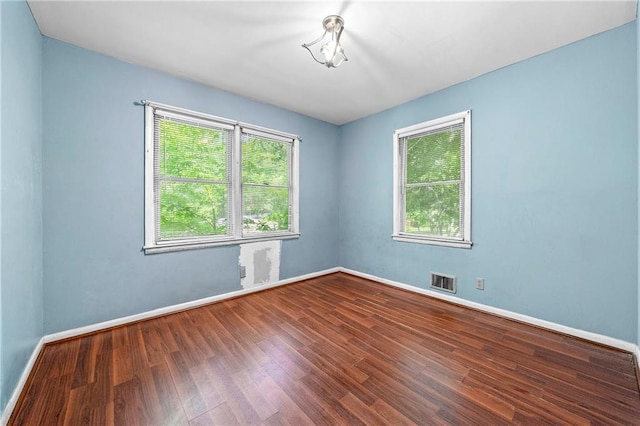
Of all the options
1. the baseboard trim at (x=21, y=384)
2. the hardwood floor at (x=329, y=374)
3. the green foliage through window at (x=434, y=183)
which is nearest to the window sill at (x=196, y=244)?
the hardwood floor at (x=329, y=374)

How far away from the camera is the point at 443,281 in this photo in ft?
10.4

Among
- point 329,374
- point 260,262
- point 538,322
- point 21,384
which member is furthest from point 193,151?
point 538,322

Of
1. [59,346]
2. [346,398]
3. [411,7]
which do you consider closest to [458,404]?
[346,398]

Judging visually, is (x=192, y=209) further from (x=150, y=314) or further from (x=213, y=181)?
(x=150, y=314)

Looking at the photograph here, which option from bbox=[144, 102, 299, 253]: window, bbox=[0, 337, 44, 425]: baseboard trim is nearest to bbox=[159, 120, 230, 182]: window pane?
bbox=[144, 102, 299, 253]: window

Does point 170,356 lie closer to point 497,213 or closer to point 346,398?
point 346,398

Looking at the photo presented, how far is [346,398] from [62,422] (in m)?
1.60

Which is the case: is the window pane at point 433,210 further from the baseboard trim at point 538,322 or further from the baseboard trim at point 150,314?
the baseboard trim at point 150,314

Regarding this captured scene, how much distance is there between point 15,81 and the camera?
162cm

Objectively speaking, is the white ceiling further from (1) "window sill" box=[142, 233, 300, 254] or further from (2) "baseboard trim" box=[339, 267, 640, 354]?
(2) "baseboard trim" box=[339, 267, 640, 354]

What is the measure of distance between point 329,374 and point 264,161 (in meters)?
2.84

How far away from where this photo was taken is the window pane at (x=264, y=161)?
347 cm

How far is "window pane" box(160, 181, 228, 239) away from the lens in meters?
2.86

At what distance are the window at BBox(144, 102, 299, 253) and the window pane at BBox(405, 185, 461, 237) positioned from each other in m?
1.77
